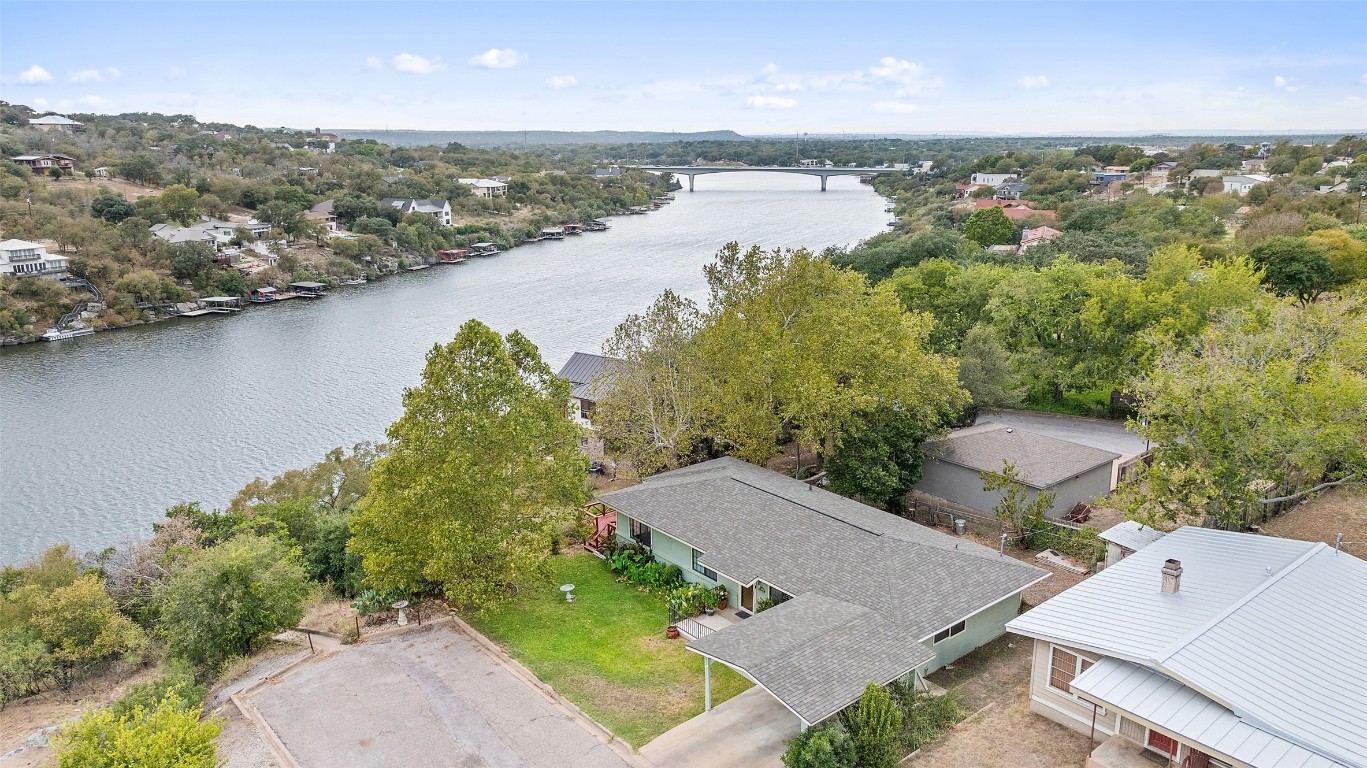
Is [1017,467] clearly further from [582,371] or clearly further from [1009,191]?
[1009,191]

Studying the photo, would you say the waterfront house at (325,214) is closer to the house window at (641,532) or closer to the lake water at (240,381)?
the lake water at (240,381)

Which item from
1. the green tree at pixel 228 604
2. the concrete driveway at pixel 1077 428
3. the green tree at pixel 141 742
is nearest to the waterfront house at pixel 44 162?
the green tree at pixel 228 604

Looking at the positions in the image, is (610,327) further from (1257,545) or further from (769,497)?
(1257,545)

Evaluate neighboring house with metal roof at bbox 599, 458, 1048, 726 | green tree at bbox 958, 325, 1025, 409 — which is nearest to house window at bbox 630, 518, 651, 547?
neighboring house with metal roof at bbox 599, 458, 1048, 726

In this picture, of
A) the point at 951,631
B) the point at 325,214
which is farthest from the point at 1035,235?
the point at 325,214

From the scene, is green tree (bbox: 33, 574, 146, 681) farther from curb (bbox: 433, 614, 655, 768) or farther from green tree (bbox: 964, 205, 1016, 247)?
green tree (bbox: 964, 205, 1016, 247)

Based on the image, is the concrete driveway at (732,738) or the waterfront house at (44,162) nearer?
the concrete driveway at (732,738)

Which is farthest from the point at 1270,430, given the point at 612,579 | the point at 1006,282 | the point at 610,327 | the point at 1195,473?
the point at 610,327
